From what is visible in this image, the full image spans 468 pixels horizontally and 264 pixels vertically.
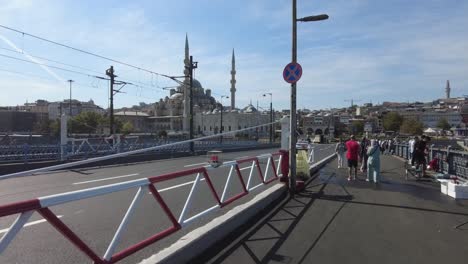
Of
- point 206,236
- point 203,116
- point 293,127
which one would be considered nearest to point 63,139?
point 293,127

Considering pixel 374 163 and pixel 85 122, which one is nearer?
pixel 374 163

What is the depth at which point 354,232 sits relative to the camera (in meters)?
7.08

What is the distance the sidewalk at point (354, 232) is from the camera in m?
5.68

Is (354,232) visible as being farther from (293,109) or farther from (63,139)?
(63,139)

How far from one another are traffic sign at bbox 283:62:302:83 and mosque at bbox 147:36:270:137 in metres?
110

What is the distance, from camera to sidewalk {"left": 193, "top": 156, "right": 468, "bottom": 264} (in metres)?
5.68

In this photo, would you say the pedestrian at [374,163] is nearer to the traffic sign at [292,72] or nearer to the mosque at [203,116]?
the traffic sign at [292,72]

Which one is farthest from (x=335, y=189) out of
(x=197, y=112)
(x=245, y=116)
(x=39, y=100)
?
(x=39, y=100)

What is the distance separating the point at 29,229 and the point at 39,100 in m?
191

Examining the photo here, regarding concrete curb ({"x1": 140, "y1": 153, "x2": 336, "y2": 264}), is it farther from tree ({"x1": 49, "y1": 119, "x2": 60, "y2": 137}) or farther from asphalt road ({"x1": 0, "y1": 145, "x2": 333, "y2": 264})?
tree ({"x1": 49, "y1": 119, "x2": 60, "y2": 137})

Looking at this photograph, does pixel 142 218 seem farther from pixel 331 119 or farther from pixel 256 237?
pixel 331 119

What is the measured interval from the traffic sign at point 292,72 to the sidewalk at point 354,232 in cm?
313

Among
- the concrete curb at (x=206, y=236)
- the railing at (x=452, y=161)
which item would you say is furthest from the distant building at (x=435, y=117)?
the concrete curb at (x=206, y=236)

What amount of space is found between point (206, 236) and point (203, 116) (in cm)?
14792
